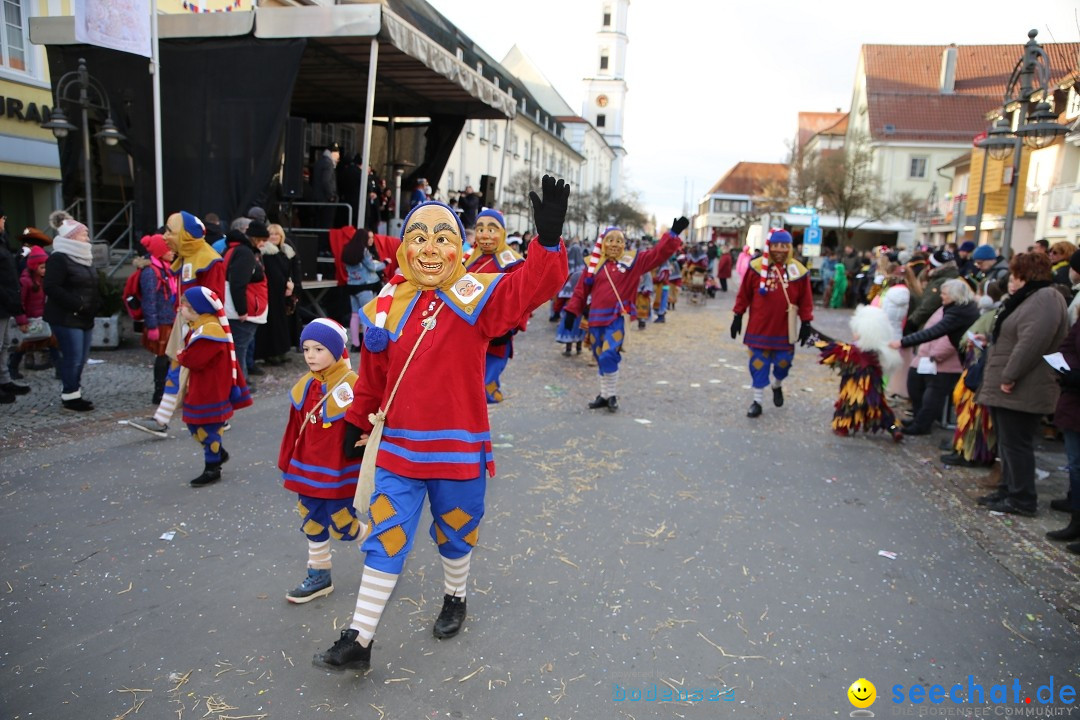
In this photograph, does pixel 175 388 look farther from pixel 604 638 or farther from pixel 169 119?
pixel 169 119

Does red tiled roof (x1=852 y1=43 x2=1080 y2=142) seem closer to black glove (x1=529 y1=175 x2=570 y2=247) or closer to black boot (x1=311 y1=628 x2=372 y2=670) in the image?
black glove (x1=529 y1=175 x2=570 y2=247)

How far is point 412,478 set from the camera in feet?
10.2

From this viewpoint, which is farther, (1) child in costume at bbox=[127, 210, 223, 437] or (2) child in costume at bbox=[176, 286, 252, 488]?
(1) child in costume at bbox=[127, 210, 223, 437]

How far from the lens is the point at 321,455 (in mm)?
3535

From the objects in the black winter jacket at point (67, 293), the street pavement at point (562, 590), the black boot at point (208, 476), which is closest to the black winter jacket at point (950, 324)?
the street pavement at point (562, 590)

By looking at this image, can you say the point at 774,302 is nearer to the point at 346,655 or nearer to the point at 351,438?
the point at 351,438

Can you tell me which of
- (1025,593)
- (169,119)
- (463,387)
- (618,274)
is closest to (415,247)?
(463,387)

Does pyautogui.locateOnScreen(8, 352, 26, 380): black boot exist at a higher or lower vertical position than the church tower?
lower

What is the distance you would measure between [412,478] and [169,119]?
9.70m

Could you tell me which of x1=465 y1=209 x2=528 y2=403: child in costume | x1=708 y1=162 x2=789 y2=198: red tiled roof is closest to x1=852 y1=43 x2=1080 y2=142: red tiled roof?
x1=465 y1=209 x2=528 y2=403: child in costume

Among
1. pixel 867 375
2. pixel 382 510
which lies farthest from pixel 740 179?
pixel 382 510

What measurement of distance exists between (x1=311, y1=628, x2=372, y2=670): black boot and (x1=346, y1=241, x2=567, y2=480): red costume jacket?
0.71 meters

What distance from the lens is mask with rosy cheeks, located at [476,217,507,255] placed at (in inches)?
246

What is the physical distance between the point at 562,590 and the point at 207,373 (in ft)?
10.0
